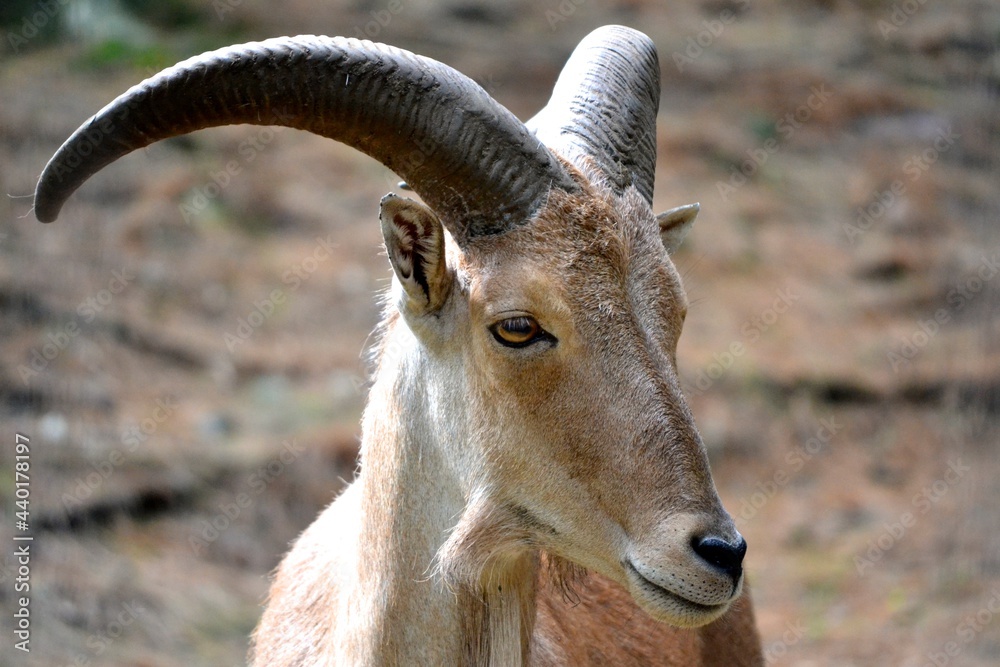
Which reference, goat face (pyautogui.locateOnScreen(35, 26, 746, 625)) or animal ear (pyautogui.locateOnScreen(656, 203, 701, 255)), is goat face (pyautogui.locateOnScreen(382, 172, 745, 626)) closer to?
goat face (pyautogui.locateOnScreen(35, 26, 746, 625))

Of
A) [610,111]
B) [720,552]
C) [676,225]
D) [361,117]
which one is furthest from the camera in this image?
[676,225]

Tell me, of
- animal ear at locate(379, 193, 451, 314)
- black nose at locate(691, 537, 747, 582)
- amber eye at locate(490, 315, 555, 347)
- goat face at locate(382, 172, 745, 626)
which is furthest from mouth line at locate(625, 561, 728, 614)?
animal ear at locate(379, 193, 451, 314)

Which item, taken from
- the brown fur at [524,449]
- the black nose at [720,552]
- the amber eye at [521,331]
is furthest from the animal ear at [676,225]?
the black nose at [720,552]

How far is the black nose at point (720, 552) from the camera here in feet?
12.8

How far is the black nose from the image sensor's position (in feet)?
12.8

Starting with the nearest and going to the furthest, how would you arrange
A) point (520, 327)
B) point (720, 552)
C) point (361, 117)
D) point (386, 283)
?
1. point (720, 552)
2. point (520, 327)
3. point (361, 117)
4. point (386, 283)

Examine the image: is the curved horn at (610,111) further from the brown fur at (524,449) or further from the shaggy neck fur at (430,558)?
the shaggy neck fur at (430,558)

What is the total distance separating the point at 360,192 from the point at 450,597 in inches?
460

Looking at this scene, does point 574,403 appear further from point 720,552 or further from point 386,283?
point 386,283

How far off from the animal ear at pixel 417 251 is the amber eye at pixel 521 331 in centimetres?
34

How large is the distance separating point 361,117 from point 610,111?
1.19 meters

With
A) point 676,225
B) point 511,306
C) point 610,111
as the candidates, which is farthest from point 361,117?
point 676,225

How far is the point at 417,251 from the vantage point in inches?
168

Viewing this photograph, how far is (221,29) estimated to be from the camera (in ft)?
53.5
